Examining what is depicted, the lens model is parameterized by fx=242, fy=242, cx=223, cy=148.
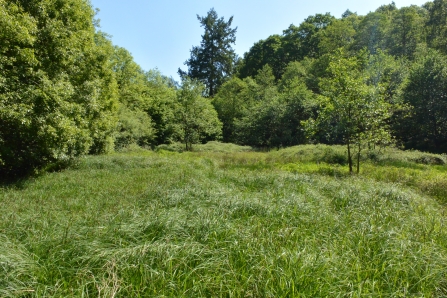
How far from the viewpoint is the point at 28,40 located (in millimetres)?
7984

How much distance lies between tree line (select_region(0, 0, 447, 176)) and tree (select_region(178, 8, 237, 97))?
171 millimetres

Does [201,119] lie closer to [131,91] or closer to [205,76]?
[131,91]

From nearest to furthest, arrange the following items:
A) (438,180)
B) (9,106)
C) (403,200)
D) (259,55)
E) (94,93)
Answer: (403,200) < (9,106) < (438,180) < (94,93) < (259,55)

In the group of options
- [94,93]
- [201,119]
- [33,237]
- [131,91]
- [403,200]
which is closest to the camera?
[33,237]

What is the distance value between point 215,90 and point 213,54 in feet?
19.4

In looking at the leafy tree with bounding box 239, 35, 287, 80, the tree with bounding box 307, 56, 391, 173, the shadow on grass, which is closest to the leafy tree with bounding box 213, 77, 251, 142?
the leafy tree with bounding box 239, 35, 287, 80

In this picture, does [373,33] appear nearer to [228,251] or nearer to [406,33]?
[406,33]

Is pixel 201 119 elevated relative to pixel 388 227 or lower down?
elevated

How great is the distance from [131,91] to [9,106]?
72.5 ft

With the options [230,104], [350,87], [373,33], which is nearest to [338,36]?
[373,33]

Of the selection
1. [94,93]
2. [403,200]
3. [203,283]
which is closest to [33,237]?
[203,283]

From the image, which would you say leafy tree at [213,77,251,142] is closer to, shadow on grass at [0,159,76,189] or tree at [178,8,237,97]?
tree at [178,8,237,97]

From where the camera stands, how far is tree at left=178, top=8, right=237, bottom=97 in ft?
132

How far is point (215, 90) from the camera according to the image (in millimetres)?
42000
